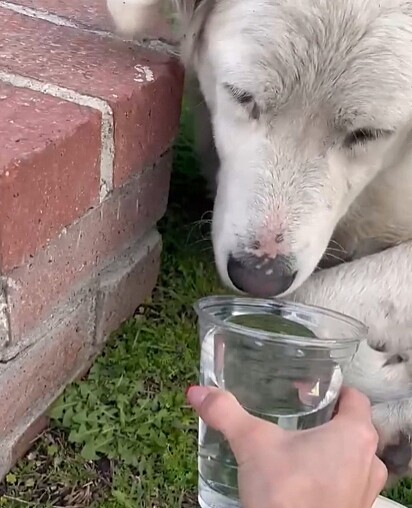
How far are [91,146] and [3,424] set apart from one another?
0.47 meters

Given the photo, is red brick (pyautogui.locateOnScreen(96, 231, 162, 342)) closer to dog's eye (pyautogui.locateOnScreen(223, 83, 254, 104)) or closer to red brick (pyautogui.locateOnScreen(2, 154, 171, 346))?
red brick (pyautogui.locateOnScreen(2, 154, 171, 346))

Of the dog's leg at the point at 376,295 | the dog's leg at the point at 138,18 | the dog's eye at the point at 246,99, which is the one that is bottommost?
the dog's leg at the point at 376,295

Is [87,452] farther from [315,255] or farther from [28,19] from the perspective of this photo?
[28,19]

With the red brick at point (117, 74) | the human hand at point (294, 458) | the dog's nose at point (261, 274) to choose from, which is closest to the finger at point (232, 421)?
the human hand at point (294, 458)

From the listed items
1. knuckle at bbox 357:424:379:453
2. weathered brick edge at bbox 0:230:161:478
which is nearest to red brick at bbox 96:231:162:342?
weathered brick edge at bbox 0:230:161:478

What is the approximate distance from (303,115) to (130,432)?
0.62 m

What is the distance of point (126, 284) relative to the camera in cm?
173

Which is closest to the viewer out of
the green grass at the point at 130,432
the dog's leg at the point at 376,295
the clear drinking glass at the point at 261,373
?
the clear drinking glass at the point at 261,373

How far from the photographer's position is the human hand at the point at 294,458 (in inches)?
41.5

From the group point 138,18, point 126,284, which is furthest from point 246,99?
point 126,284

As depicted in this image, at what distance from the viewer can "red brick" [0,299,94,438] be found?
141cm

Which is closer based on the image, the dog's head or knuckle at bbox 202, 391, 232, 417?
knuckle at bbox 202, 391, 232, 417

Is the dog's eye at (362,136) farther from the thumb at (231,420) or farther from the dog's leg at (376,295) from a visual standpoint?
the thumb at (231,420)

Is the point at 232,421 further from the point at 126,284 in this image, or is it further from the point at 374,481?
the point at 126,284
